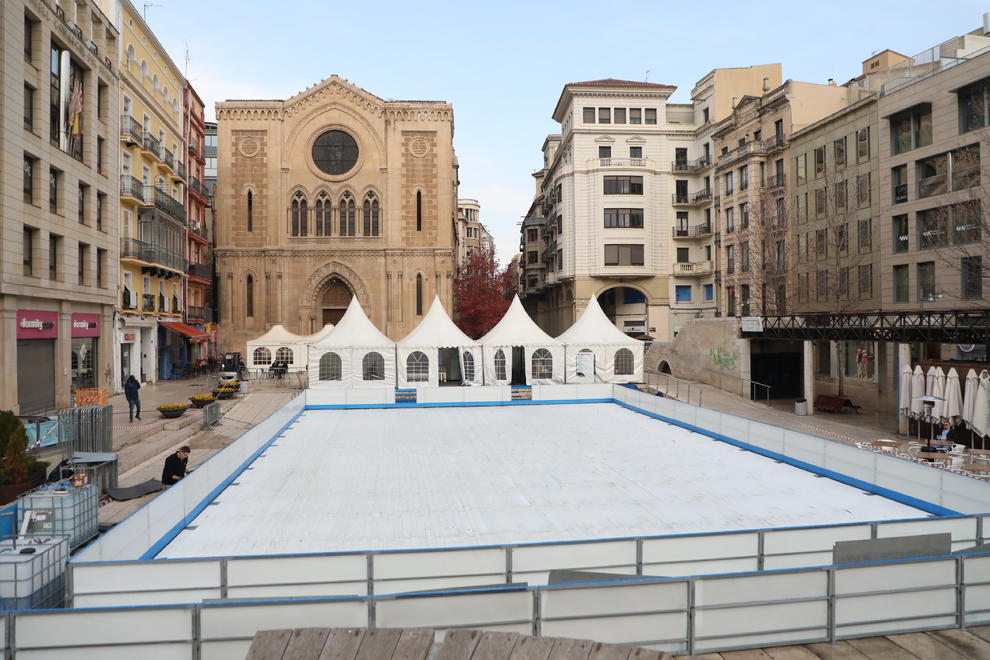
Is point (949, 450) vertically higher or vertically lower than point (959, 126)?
lower

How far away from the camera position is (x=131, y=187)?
33625 millimetres

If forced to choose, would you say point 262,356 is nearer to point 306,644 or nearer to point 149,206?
point 149,206

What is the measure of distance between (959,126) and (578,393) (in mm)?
20302

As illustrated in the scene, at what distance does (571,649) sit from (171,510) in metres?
8.70

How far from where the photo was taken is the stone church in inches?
1964

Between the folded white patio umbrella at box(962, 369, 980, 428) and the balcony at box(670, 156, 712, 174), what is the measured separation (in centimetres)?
3436

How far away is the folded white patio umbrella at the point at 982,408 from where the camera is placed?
18.4 meters

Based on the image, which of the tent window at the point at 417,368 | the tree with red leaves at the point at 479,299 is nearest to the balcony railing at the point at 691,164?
the tree with red leaves at the point at 479,299

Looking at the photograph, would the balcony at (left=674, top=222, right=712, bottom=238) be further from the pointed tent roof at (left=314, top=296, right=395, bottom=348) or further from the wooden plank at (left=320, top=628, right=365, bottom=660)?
the wooden plank at (left=320, top=628, right=365, bottom=660)

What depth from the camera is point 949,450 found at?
17594mm

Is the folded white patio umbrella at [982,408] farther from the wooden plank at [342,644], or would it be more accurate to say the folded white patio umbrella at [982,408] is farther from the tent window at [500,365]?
the tent window at [500,365]

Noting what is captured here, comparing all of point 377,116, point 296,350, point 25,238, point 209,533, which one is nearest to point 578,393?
point 296,350

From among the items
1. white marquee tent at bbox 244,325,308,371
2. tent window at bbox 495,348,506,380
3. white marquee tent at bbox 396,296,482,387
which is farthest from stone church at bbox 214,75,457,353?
tent window at bbox 495,348,506,380

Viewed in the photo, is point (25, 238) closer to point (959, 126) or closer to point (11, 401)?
point (11, 401)
